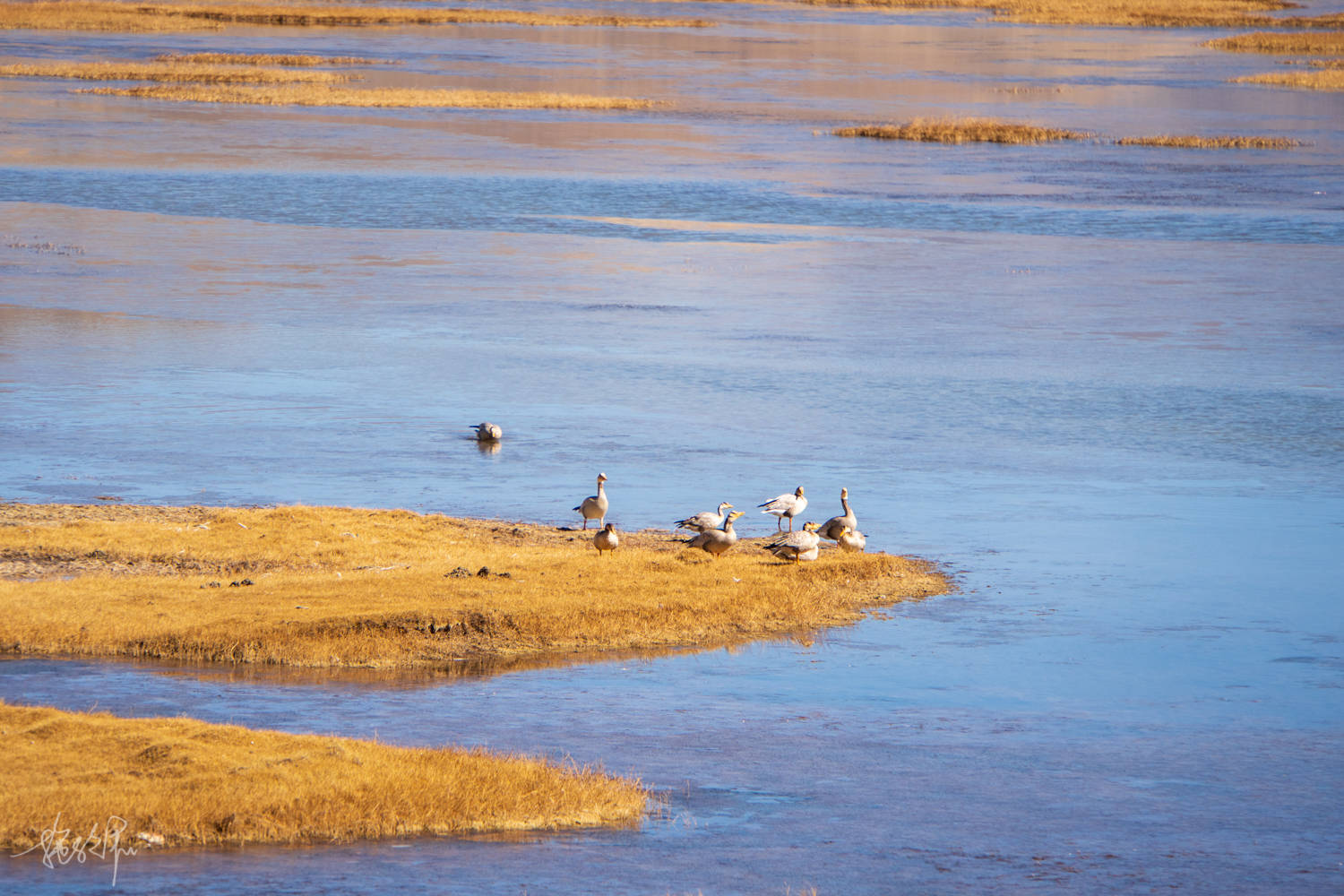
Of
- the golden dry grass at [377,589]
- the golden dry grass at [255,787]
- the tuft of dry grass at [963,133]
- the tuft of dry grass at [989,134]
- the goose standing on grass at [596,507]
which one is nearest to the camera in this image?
the golden dry grass at [255,787]

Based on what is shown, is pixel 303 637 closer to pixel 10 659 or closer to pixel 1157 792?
pixel 10 659

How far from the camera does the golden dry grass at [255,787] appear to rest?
11469 millimetres

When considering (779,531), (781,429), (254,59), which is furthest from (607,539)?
(254,59)

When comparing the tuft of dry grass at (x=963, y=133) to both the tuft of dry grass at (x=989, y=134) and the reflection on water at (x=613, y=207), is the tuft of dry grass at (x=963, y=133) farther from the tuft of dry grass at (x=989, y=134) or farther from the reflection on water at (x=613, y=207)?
the reflection on water at (x=613, y=207)

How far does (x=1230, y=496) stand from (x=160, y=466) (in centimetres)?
1374

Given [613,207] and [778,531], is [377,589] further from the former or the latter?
[613,207]

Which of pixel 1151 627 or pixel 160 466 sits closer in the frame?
pixel 1151 627

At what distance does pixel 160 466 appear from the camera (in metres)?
23.6

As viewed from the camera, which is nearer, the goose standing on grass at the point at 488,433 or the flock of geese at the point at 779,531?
the flock of geese at the point at 779,531

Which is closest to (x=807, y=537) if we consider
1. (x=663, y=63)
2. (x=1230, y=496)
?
(x=1230, y=496)

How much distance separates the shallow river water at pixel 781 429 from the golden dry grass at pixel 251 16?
41686 mm

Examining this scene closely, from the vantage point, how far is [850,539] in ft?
64.5

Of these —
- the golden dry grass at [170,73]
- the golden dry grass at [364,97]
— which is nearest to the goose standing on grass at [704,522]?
the golden dry grass at [364,97]

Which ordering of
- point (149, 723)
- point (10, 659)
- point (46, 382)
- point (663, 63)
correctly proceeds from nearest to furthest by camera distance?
1. point (149, 723)
2. point (10, 659)
3. point (46, 382)
4. point (663, 63)
